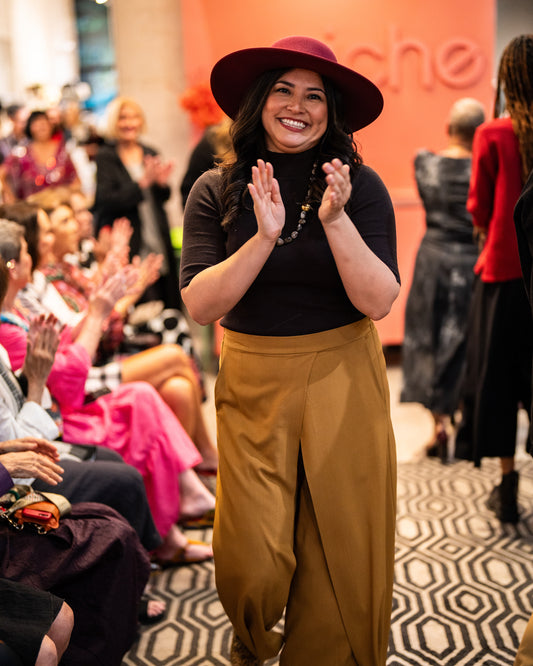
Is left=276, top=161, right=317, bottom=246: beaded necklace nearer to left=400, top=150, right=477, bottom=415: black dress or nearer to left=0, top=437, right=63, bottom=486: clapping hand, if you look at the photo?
left=0, top=437, right=63, bottom=486: clapping hand

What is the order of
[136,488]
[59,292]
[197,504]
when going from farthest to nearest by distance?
[59,292]
[197,504]
[136,488]

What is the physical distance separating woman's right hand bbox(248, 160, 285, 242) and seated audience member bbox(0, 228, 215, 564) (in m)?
1.13

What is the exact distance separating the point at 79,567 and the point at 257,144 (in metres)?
1.12

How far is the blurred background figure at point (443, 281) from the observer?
345 cm

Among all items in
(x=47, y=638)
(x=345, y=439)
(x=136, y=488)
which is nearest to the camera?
(x=47, y=638)

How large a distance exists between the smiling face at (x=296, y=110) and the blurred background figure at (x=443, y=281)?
76.5 inches

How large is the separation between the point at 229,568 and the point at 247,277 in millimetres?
716

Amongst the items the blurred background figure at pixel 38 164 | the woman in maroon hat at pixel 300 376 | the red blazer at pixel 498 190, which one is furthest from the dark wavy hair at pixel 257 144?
the blurred background figure at pixel 38 164

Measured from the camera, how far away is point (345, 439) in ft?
5.55

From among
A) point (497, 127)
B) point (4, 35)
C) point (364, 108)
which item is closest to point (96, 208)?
point (497, 127)

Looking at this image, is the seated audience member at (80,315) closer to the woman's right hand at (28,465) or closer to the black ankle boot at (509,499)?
the woman's right hand at (28,465)

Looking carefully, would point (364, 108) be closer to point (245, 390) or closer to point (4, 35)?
point (245, 390)

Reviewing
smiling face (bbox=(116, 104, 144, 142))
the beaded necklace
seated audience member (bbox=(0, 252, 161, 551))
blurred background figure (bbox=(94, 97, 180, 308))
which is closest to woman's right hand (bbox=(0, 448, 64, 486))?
seated audience member (bbox=(0, 252, 161, 551))

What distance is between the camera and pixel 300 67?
5.37 ft
